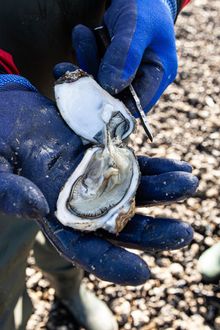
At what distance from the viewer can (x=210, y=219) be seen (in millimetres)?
2234

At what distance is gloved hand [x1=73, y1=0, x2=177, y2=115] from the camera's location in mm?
1338

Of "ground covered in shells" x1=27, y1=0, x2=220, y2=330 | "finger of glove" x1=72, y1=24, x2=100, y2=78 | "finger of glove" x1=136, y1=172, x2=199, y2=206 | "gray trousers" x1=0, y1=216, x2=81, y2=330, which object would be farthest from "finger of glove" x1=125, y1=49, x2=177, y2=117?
"ground covered in shells" x1=27, y1=0, x2=220, y2=330

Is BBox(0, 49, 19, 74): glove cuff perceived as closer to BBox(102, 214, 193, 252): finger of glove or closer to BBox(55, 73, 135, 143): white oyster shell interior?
BBox(55, 73, 135, 143): white oyster shell interior

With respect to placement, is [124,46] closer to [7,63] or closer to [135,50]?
[135,50]

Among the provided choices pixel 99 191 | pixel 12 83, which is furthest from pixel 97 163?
pixel 12 83

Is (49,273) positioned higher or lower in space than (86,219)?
lower

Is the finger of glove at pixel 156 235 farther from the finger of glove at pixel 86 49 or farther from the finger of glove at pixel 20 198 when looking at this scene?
the finger of glove at pixel 86 49

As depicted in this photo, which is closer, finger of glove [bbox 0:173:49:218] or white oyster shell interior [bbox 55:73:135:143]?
finger of glove [bbox 0:173:49:218]

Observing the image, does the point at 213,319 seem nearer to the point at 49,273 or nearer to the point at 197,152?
the point at 49,273

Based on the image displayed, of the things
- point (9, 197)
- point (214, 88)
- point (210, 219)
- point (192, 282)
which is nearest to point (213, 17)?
point (214, 88)

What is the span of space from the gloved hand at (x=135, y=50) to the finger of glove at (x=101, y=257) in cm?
39

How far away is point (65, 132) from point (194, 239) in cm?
105

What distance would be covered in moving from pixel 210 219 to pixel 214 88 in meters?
0.87

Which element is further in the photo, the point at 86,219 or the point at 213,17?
the point at 213,17
